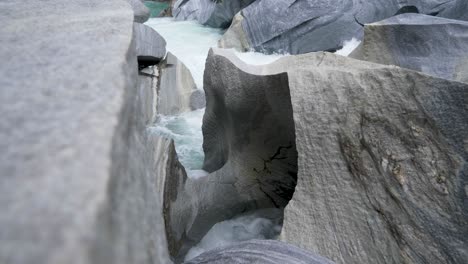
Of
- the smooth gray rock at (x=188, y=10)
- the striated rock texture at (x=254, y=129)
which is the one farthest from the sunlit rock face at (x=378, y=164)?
the smooth gray rock at (x=188, y=10)

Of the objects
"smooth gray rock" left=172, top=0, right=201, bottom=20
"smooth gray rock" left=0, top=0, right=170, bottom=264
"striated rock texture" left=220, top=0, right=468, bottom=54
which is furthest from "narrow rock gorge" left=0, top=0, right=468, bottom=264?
"smooth gray rock" left=172, top=0, right=201, bottom=20

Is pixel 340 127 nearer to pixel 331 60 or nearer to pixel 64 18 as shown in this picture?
pixel 331 60

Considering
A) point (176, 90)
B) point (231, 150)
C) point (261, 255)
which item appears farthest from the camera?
point (176, 90)

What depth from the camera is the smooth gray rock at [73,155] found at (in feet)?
0.96

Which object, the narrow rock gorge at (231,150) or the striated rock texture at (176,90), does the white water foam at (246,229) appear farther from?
the striated rock texture at (176,90)

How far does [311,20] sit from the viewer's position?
6449 millimetres

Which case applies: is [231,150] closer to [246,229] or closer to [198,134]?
[246,229]

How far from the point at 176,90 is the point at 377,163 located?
3.18 m

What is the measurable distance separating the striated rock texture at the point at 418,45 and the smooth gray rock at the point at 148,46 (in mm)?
2136

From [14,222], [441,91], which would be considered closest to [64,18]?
[14,222]

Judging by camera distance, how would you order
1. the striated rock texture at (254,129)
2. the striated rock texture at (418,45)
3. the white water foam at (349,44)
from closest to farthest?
the striated rock texture at (254,129) → the striated rock texture at (418,45) → the white water foam at (349,44)

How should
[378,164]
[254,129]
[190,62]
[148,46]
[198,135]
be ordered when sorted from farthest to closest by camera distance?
1. [190,62]
2. [198,135]
3. [148,46]
4. [254,129]
5. [378,164]

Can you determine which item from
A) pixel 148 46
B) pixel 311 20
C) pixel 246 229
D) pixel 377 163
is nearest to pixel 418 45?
pixel 377 163

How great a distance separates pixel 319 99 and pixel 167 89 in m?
2.78
